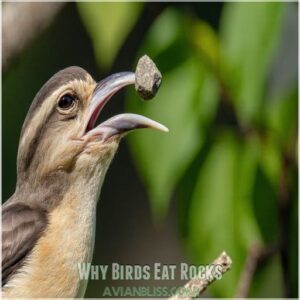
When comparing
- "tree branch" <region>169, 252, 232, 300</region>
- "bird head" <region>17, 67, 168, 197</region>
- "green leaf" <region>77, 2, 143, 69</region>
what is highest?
"green leaf" <region>77, 2, 143, 69</region>

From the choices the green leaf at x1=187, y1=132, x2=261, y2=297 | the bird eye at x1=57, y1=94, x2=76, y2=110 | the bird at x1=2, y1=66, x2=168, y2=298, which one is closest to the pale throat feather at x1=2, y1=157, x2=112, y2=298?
the bird at x1=2, y1=66, x2=168, y2=298

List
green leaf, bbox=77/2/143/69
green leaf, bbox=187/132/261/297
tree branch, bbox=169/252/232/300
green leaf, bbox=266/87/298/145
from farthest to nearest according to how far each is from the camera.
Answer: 1. green leaf, bbox=266/87/298/145
2. green leaf, bbox=187/132/261/297
3. green leaf, bbox=77/2/143/69
4. tree branch, bbox=169/252/232/300

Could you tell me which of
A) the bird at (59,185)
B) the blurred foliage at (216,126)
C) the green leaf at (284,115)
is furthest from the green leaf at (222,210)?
the bird at (59,185)

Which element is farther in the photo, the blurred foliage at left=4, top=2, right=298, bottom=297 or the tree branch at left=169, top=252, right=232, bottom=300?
the blurred foliage at left=4, top=2, right=298, bottom=297

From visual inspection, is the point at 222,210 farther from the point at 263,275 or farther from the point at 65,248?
the point at 65,248

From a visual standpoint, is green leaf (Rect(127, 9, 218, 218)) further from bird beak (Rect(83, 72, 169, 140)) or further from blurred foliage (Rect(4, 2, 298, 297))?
bird beak (Rect(83, 72, 169, 140))

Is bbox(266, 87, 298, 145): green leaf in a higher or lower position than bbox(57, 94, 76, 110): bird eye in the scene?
higher

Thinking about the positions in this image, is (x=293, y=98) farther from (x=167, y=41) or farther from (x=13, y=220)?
(x=13, y=220)

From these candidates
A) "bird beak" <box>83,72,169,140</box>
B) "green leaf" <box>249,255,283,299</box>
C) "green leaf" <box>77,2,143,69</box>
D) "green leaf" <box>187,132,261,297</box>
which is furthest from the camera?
"green leaf" <box>249,255,283,299</box>
